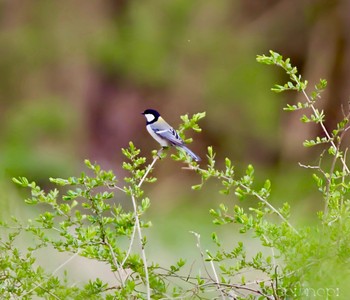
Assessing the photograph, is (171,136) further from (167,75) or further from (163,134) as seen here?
(167,75)

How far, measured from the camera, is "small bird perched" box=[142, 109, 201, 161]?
429 centimetres

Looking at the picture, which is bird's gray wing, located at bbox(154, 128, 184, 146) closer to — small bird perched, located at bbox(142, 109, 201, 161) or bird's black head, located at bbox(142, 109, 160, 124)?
small bird perched, located at bbox(142, 109, 201, 161)

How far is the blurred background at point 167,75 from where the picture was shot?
13.9 metres

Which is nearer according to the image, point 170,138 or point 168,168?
point 170,138

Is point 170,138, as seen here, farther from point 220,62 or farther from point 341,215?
point 220,62

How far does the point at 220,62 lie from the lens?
1431 cm

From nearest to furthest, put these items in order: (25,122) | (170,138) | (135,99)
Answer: (170,138), (25,122), (135,99)

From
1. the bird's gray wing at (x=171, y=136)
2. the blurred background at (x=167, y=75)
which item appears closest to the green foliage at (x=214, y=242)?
the bird's gray wing at (x=171, y=136)

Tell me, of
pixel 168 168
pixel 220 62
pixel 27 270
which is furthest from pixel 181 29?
pixel 27 270

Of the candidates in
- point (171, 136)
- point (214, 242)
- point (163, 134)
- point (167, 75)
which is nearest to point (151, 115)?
point (163, 134)

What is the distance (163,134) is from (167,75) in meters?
10.0

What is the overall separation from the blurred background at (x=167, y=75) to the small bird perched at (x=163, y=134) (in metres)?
8.16

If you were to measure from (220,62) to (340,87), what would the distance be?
155cm

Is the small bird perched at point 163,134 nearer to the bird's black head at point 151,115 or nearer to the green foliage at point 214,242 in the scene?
the bird's black head at point 151,115
